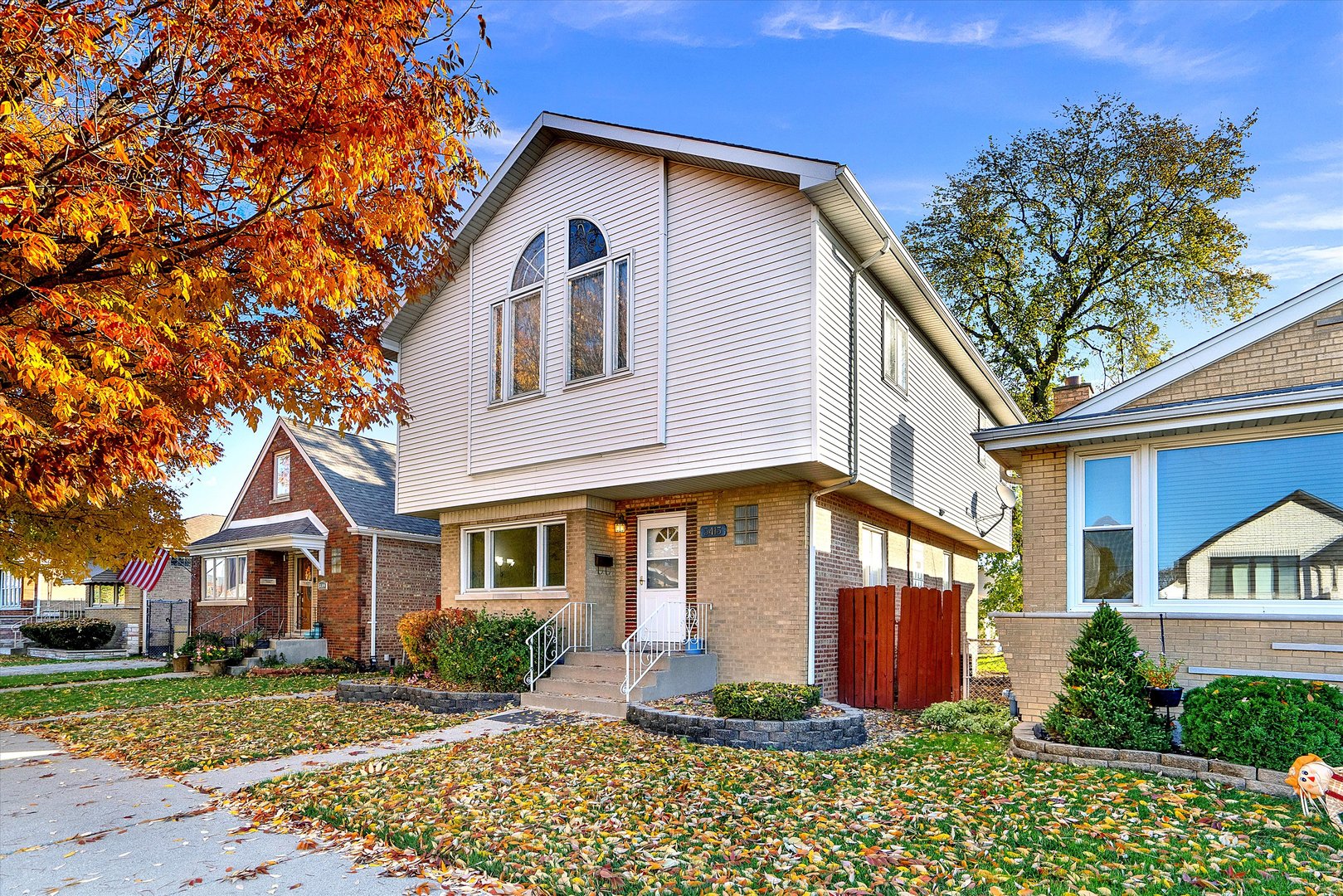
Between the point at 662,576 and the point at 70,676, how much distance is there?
1682cm

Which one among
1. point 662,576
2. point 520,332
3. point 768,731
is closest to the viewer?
point 768,731

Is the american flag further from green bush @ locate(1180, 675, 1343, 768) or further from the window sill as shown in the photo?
green bush @ locate(1180, 675, 1343, 768)

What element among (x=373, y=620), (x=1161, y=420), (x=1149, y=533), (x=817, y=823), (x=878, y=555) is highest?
(x=1161, y=420)

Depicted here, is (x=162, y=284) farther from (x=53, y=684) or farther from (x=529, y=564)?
(x=53, y=684)

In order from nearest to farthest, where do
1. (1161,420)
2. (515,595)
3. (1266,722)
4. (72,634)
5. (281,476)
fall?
(1266,722), (1161,420), (515,595), (281,476), (72,634)

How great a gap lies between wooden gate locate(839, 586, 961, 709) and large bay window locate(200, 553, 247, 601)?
57.8 ft

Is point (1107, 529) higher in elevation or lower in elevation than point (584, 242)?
lower

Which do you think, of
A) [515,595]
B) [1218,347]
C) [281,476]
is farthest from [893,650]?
[281,476]

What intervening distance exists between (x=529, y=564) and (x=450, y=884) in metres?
10.3

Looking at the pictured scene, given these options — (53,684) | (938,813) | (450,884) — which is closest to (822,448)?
(938,813)

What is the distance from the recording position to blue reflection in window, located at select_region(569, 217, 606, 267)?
13.9 meters

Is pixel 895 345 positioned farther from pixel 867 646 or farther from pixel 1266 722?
pixel 1266 722

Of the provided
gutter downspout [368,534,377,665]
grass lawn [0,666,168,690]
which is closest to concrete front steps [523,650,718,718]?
gutter downspout [368,534,377,665]

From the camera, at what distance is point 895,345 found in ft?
48.0
